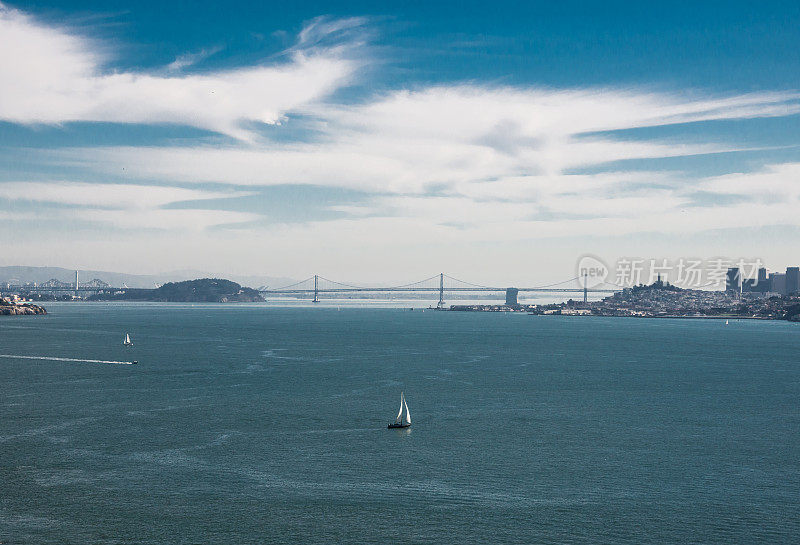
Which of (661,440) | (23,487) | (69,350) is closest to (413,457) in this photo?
(661,440)

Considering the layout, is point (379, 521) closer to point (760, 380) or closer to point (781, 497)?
point (781, 497)

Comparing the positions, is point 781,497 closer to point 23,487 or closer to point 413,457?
point 413,457

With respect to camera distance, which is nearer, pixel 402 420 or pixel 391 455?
pixel 391 455

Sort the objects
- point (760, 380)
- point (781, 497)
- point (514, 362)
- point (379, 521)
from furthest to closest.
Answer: point (514, 362) < point (760, 380) < point (781, 497) < point (379, 521)

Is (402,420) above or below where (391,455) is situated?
above

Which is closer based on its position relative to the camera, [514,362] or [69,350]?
[514,362]

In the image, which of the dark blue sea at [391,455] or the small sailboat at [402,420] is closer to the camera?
the dark blue sea at [391,455]

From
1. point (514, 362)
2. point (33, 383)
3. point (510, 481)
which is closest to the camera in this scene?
point (510, 481)

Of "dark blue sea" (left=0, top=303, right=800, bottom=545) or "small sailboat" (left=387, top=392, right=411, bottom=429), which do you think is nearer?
"dark blue sea" (left=0, top=303, right=800, bottom=545)
